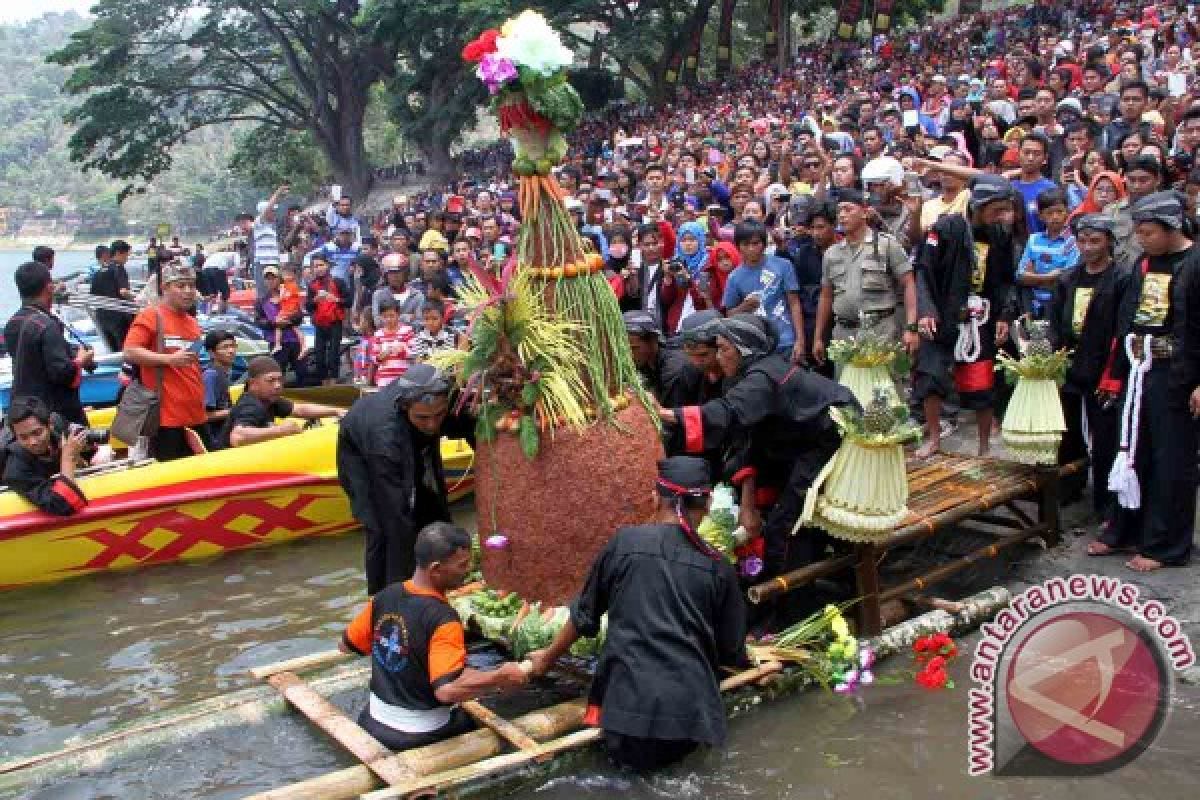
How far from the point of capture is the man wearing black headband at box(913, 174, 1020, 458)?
780cm

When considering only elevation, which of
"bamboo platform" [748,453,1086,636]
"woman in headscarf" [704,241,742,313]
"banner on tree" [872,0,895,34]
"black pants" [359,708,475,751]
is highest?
"banner on tree" [872,0,895,34]

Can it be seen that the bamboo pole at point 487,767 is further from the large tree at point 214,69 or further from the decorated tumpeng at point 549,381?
the large tree at point 214,69

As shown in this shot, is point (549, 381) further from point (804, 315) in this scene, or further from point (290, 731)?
point (804, 315)

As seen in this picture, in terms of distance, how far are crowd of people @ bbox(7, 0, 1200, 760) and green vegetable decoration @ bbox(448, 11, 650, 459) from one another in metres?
0.19

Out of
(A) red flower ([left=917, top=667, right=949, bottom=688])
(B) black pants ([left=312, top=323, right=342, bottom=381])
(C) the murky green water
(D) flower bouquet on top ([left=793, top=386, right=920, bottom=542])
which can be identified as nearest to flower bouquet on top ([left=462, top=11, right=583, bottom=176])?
(D) flower bouquet on top ([left=793, top=386, right=920, bottom=542])

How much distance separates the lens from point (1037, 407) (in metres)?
6.96

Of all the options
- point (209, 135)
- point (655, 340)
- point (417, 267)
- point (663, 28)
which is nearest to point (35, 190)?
point (209, 135)

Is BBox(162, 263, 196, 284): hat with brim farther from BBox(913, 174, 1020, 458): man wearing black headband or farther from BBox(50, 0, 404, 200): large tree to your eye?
BBox(50, 0, 404, 200): large tree

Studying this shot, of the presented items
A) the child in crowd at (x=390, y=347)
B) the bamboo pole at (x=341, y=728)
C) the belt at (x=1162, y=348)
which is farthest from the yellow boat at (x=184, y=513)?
the belt at (x=1162, y=348)

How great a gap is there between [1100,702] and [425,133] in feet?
111

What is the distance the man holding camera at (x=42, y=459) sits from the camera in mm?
7926

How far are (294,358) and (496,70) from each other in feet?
35.9

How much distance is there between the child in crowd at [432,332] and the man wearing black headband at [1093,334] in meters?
4.85

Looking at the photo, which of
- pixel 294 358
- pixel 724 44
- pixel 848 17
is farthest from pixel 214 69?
pixel 294 358
